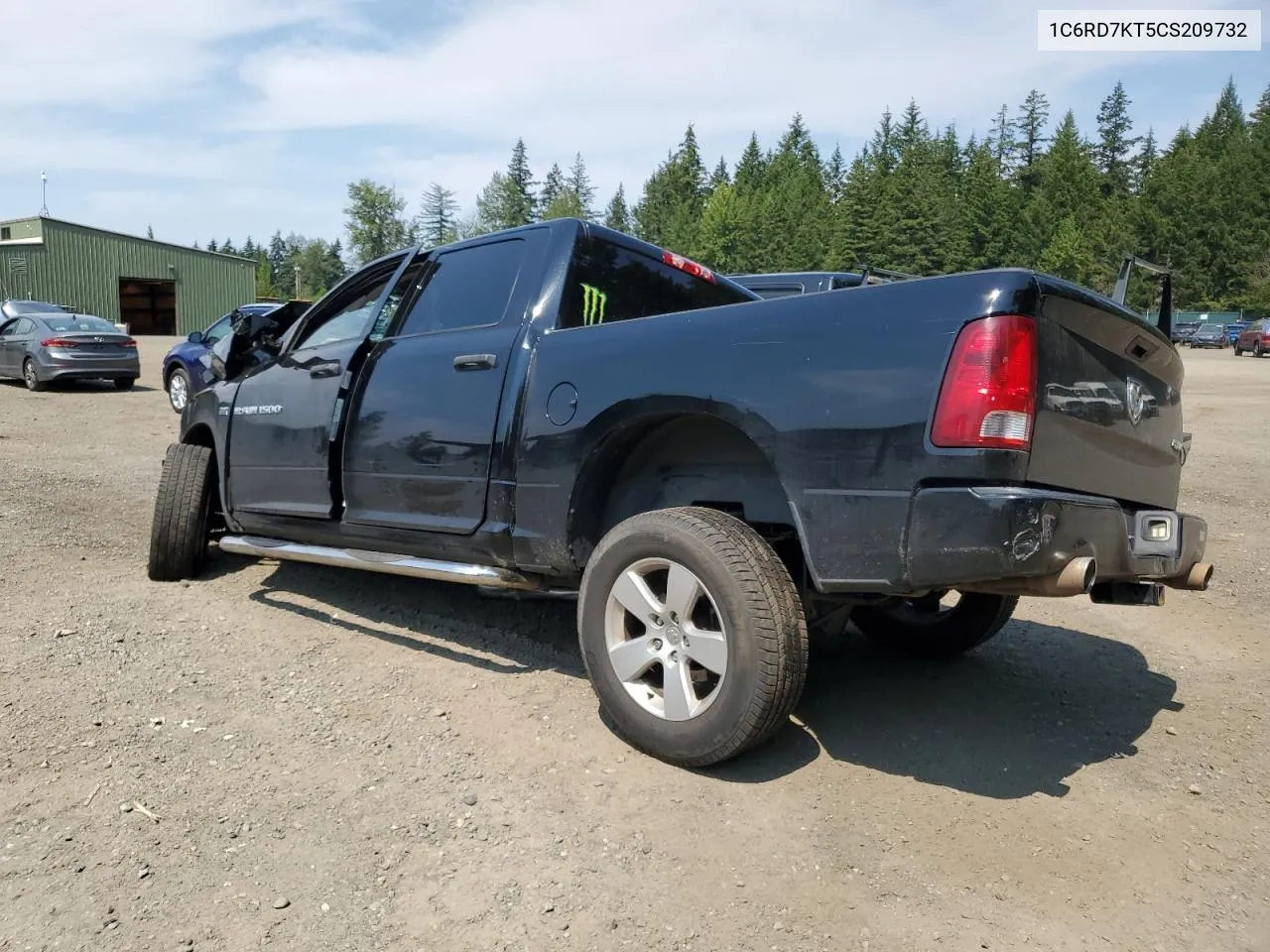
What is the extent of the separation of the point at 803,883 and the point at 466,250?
303cm

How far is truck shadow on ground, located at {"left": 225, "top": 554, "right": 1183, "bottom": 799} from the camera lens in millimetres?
3221

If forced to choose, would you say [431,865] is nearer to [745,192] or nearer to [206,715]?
[206,715]

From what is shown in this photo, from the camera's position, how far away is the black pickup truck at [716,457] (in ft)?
8.27

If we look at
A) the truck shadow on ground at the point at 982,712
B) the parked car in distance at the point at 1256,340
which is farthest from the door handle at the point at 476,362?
the parked car in distance at the point at 1256,340

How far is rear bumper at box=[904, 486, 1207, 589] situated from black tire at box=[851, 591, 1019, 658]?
1.29 meters

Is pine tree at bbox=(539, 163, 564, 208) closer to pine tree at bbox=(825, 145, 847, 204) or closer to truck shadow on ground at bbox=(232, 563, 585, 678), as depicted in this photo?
pine tree at bbox=(825, 145, 847, 204)

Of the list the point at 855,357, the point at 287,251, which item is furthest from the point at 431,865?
the point at 287,251

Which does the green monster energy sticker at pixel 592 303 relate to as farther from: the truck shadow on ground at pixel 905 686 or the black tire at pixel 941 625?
the black tire at pixel 941 625

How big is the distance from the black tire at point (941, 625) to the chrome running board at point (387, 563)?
5.45 ft

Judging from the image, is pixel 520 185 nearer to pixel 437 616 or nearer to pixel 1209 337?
pixel 1209 337

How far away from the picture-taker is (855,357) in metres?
2.67

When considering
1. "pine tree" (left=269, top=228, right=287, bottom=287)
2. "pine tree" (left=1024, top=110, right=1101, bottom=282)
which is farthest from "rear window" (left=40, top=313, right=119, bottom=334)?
"pine tree" (left=269, top=228, right=287, bottom=287)

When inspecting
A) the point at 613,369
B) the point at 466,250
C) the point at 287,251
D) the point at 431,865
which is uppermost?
the point at 287,251

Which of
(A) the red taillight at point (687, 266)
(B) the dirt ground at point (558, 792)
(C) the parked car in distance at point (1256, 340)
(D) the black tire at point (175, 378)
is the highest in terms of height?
(C) the parked car in distance at point (1256, 340)
